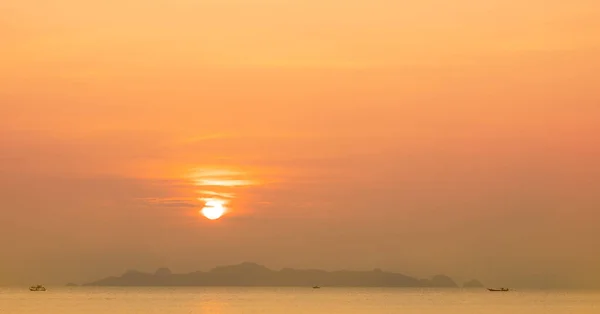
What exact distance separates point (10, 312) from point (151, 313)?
25978mm

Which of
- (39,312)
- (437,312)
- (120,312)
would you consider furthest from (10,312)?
(437,312)

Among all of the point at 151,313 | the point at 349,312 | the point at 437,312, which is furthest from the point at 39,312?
the point at 437,312

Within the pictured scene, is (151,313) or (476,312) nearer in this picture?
(151,313)

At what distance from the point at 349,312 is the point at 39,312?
5713 cm

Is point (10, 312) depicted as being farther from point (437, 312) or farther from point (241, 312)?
point (437, 312)

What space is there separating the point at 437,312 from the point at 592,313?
30.1 m

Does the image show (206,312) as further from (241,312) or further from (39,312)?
(39,312)

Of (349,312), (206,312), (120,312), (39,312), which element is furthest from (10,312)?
(349,312)

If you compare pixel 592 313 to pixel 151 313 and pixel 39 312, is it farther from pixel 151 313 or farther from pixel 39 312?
pixel 39 312

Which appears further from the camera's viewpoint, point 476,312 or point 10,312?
point 476,312

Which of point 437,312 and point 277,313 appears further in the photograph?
point 437,312

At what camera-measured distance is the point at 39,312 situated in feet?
573

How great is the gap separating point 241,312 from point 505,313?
5163 centimetres

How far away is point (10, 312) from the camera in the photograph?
17462 cm
